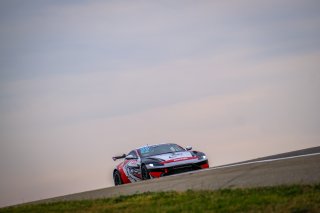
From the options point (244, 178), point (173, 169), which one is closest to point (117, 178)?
point (173, 169)

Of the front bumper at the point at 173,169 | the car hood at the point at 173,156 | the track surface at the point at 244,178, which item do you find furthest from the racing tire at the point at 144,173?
the track surface at the point at 244,178

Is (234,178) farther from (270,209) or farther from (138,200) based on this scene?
(270,209)

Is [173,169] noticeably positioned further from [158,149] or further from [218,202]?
[218,202]

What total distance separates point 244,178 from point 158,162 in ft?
22.8

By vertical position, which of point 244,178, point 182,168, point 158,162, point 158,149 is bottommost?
point 244,178

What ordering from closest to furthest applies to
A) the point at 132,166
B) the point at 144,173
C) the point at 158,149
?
the point at 144,173, the point at 132,166, the point at 158,149

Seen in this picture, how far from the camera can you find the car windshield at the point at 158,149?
21562 mm

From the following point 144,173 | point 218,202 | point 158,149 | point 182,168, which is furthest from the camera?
point 158,149

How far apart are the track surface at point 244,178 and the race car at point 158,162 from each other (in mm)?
3399

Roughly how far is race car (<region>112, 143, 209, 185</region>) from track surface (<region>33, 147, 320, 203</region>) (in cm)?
340

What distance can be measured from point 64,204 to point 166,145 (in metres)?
7.80

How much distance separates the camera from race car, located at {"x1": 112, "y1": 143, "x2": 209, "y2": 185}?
66.7 ft

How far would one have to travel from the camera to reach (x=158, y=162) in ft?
66.9

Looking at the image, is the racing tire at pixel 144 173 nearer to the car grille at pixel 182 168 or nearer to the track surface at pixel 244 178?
the car grille at pixel 182 168
